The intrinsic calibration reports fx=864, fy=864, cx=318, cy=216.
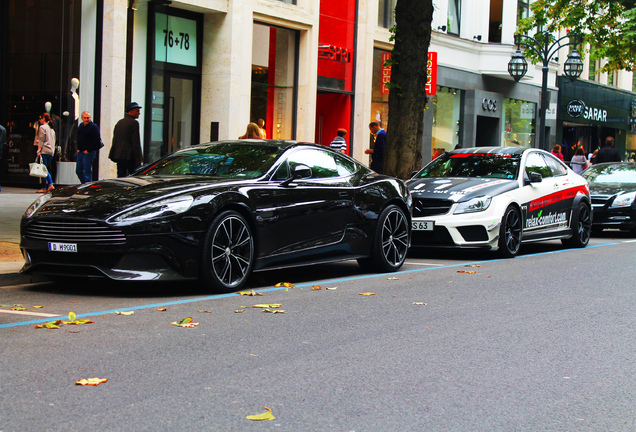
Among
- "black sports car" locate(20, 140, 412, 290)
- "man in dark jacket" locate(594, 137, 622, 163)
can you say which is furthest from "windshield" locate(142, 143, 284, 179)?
"man in dark jacket" locate(594, 137, 622, 163)

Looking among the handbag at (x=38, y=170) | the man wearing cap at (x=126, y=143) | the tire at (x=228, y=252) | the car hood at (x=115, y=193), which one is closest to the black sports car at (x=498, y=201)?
the tire at (x=228, y=252)

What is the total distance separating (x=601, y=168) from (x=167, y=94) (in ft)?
32.2

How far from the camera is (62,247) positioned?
23.6 feet

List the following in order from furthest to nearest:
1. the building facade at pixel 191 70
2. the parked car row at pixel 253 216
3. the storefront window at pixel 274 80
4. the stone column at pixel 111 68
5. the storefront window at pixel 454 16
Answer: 1. the storefront window at pixel 454 16
2. the storefront window at pixel 274 80
3. the building facade at pixel 191 70
4. the stone column at pixel 111 68
5. the parked car row at pixel 253 216

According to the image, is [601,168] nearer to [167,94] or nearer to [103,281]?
[167,94]

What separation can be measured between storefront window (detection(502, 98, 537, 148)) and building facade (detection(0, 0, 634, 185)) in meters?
9.28

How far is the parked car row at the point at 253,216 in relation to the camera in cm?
716

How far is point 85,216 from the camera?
7129 mm

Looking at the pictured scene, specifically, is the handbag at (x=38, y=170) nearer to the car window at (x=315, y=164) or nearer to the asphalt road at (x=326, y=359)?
the car window at (x=315, y=164)

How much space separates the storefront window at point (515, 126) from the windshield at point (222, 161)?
26.4 meters

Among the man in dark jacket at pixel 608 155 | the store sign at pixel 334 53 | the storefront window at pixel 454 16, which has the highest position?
the storefront window at pixel 454 16

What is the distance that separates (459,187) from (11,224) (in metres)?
6.27

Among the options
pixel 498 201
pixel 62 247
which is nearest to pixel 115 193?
pixel 62 247

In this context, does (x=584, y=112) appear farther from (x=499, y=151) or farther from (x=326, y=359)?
(x=326, y=359)
